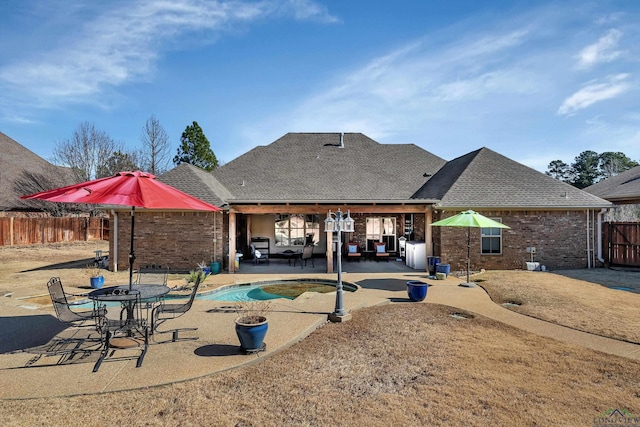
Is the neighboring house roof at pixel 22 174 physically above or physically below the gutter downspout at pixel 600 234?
above

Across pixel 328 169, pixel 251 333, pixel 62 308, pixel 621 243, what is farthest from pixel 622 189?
pixel 62 308

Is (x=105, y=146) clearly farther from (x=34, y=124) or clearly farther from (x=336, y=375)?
(x=336, y=375)

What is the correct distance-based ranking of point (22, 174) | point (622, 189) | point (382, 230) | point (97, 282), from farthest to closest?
point (22, 174)
point (382, 230)
point (622, 189)
point (97, 282)

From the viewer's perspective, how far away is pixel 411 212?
1431cm

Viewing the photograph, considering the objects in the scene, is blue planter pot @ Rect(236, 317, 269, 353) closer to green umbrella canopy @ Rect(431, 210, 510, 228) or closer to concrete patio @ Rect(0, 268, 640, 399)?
concrete patio @ Rect(0, 268, 640, 399)

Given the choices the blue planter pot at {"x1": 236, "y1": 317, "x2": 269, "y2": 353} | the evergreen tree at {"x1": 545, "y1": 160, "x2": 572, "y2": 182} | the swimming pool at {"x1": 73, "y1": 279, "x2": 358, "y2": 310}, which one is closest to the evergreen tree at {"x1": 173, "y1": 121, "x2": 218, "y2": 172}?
the swimming pool at {"x1": 73, "y1": 279, "x2": 358, "y2": 310}

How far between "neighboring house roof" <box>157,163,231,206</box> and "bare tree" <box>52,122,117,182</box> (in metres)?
22.8

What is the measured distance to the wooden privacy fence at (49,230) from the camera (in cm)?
2323

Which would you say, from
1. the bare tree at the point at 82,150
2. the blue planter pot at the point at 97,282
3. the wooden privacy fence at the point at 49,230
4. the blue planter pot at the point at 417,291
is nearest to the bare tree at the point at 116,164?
the bare tree at the point at 82,150

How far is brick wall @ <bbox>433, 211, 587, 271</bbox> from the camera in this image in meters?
14.3

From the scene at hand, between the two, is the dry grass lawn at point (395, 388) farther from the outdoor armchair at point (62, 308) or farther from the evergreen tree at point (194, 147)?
the evergreen tree at point (194, 147)

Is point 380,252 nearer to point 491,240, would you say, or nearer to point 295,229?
point 295,229

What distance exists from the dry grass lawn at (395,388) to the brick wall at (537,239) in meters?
7.25

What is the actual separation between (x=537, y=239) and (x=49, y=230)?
32.2m
